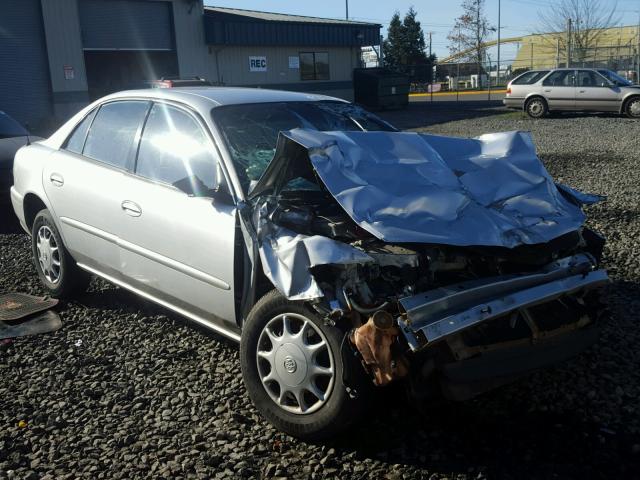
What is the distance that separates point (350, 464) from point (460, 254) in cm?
110

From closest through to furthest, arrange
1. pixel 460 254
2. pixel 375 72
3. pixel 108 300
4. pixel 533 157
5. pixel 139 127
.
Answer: pixel 460 254
pixel 533 157
pixel 139 127
pixel 108 300
pixel 375 72

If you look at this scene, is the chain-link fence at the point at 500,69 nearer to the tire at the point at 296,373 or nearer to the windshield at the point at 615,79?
the windshield at the point at 615,79

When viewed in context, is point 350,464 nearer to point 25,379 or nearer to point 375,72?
point 25,379

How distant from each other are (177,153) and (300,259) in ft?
4.74

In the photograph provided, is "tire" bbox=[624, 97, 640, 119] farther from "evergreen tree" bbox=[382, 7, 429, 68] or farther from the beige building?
"evergreen tree" bbox=[382, 7, 429, 68]

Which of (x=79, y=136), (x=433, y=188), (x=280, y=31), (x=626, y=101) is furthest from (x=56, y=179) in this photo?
(x=280, y=31)

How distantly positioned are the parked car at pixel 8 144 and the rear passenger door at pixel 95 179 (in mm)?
3647

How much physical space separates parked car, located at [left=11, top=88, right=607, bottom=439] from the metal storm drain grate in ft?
3.40

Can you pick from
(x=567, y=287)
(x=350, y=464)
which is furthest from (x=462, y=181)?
(x=350, y=464)

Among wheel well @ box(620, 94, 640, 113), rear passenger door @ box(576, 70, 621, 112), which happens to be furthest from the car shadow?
wheel well @ box(620, 94, 640, 113)

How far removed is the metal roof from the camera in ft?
85.6

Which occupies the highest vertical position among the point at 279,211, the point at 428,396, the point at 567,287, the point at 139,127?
the point at 139,127

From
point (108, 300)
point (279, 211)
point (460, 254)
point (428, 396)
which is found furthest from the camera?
point (108, 300)

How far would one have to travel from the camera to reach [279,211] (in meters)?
3.31
